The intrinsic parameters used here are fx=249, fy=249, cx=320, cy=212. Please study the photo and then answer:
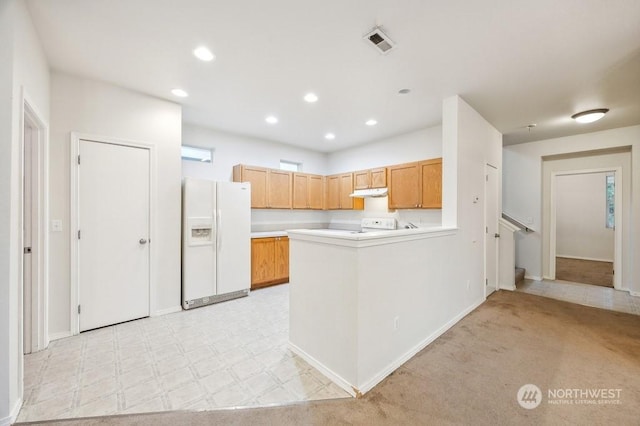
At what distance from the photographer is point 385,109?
3.71 meters

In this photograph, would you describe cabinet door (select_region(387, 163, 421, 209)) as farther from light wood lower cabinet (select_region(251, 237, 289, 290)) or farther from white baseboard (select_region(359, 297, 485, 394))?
light wood lower cabinet (select_region(251, 237, 289, 290))

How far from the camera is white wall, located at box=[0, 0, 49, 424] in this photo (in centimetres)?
155

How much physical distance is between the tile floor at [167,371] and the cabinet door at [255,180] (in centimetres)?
234

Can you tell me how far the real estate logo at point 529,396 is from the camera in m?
1.77

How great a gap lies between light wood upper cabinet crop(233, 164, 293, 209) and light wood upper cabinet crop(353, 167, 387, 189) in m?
1.43

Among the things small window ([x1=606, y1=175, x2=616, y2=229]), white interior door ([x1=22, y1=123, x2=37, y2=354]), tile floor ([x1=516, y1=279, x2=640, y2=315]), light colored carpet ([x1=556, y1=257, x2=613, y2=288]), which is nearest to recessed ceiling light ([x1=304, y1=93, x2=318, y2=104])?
white interior door ([x1=22, y1=123, x2=37, y2=354])

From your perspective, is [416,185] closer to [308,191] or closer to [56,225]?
[308,191]

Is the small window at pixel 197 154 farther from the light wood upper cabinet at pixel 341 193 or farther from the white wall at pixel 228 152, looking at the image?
the light wood upper cabinet at pixel 341 193

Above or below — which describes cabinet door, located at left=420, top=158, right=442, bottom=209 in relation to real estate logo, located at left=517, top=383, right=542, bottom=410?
above

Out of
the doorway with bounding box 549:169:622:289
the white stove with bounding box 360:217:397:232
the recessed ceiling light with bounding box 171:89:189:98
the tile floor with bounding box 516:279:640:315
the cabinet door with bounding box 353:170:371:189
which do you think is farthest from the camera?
the doorway with bounding box 549:169:622:289

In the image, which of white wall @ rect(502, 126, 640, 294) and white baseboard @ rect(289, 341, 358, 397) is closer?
white baseboard @ rect(289, 341, 358, 397)

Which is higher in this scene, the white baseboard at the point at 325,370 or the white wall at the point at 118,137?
the white wall at the point at 118,137

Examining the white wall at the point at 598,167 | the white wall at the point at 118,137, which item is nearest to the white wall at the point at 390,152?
the white wall at the point at 598,167

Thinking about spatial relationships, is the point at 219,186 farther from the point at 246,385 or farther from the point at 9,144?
the point at 246,385
